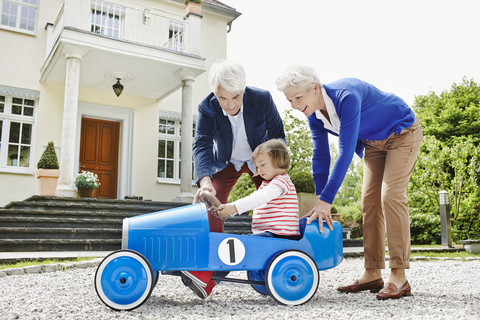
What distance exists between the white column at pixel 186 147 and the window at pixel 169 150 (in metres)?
1.96

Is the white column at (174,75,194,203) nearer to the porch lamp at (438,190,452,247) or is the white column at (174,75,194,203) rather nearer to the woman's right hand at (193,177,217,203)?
the porch lamp at (438,190,452,247)

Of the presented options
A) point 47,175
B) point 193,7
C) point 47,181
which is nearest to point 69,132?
point 47,175

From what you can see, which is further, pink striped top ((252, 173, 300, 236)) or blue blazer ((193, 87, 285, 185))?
blue blazer ((193, 87, 285, 185))

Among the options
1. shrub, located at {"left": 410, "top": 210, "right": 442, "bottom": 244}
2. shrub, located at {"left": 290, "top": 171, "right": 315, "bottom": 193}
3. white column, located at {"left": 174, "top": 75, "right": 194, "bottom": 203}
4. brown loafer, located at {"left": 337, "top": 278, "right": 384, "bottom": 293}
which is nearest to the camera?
brown loafer, located at {"left": 337, "top": 278, "right": 384, "bottom": 293}

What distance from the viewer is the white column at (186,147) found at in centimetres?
933

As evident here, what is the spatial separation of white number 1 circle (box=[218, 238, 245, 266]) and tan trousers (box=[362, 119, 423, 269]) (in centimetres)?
98

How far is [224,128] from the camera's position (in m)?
2.97

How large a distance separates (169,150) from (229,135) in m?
8.78

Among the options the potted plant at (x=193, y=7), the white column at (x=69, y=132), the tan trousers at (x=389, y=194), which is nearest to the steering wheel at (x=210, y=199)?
the tan trousers at (x=389, y=194)

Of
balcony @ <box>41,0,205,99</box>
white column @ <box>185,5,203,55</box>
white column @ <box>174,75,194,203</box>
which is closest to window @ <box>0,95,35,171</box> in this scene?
balcony @ <box>41,0,205,99</box>

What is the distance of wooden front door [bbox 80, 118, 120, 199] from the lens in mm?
10562

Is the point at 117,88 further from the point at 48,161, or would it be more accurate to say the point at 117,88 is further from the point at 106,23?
the point at 48,161

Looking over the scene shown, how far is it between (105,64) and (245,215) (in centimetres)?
442

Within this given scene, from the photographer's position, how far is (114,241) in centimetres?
636
